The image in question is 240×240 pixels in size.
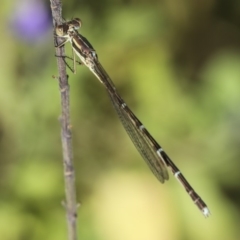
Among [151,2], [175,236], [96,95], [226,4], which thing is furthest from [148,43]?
[175,236]

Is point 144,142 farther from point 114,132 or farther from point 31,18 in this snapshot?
point 31,18

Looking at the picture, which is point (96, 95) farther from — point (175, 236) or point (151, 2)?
point (175, 236)

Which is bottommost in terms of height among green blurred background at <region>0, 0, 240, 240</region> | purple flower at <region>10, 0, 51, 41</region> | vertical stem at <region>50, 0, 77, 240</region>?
vertical stem at <region>50, 0, 77, 240</region>

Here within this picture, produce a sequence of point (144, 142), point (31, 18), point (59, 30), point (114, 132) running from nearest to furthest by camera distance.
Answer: point (59, 30)
point (144, 142)
point (31, 18)
point (114, 132)

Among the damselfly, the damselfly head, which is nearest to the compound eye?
the damselfly head

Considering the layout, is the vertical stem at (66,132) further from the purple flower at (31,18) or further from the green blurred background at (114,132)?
the purple flower at (31,18)

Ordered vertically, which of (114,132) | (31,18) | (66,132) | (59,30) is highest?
(31,18)

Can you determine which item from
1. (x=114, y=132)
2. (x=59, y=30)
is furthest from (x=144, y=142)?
(x=59, y=30)

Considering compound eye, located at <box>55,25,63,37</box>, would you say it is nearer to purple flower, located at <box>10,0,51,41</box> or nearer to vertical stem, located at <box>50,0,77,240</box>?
vertical stem, located at <box>50,0,77,240</box>
